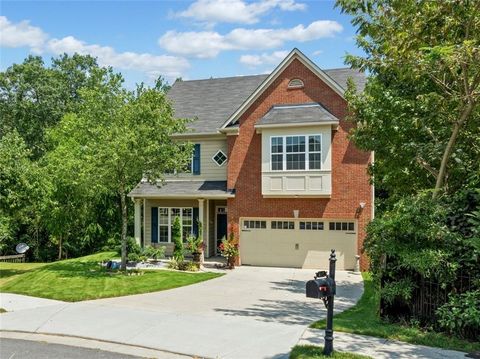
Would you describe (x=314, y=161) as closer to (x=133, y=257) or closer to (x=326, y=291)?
(x=133, y=257)

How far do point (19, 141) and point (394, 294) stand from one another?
17027mm

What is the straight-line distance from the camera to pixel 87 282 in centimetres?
1495

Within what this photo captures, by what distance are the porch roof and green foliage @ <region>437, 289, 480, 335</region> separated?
41.9ft

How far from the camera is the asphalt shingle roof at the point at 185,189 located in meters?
20.5

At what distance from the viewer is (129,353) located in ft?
27.2

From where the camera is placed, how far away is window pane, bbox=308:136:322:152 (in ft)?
61.0

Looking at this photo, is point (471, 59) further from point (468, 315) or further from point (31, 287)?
point (31, 287)

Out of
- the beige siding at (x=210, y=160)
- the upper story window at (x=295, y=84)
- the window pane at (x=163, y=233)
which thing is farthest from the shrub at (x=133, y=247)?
the upper story window at (x=295, y=84)

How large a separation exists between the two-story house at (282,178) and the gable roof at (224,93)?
90 mm

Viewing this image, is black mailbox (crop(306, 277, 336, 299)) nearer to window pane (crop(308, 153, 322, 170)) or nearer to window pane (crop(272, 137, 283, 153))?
window pane (crop(308, 153, 322, 170))

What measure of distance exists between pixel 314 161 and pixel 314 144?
739 millimetres

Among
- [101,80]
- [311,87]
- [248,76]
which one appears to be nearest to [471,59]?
[311,87]

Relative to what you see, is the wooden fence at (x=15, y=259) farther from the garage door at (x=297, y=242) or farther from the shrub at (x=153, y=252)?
the garage door at (x=297, y=242)

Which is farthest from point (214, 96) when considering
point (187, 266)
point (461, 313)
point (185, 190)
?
point (461, 313)
